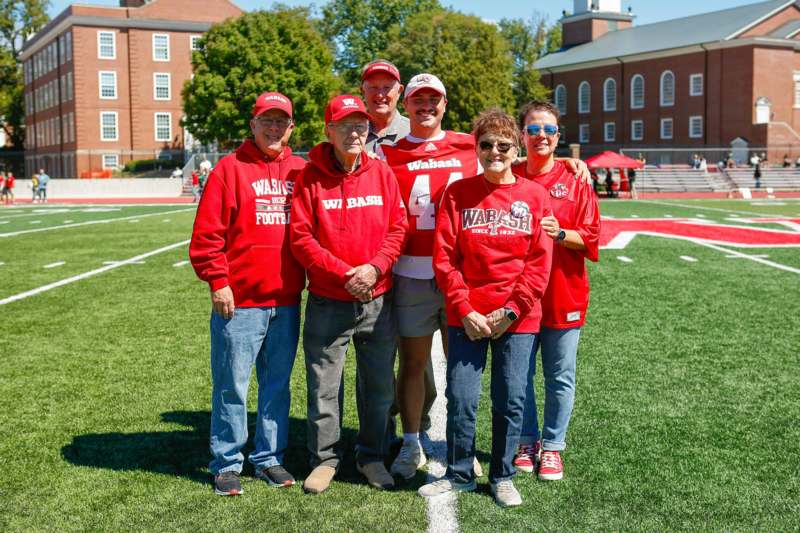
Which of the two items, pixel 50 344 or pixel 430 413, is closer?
pixel 430 413

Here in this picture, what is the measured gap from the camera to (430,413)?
5.47 meters

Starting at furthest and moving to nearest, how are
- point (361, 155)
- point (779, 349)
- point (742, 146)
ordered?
point (742, 146) < point (779, 349) < point (361, 155)

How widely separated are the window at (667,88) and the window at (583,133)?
29.0 feet

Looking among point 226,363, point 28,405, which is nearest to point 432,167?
point 226,363

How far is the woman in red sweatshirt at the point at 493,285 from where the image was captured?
3951 mm

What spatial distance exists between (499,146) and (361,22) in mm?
74761

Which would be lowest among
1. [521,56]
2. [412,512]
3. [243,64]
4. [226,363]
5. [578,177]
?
[412,512]

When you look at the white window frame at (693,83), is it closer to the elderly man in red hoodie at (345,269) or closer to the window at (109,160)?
the window at (109,160)

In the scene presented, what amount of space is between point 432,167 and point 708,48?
205ft

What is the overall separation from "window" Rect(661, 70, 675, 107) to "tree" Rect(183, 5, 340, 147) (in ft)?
86.9

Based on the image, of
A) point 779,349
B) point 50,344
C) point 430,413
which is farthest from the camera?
point 50,344

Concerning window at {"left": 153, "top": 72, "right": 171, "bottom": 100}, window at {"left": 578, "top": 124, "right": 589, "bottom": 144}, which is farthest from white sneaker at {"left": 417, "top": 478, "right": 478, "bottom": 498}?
window at {"left": 578, "top": 124, "right": 589, "bottom": 144}

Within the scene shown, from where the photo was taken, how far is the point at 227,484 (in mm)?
4152

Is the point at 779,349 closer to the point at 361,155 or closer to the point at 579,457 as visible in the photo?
the point at 579,457
